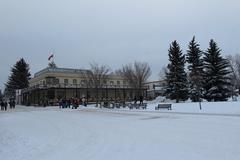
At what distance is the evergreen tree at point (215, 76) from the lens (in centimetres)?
3928

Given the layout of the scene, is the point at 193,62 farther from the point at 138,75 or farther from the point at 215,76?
the point at 138,75

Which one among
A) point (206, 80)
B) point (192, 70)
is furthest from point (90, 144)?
point (192, 70)

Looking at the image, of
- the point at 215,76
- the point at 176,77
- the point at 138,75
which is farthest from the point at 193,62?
the point at 138,75

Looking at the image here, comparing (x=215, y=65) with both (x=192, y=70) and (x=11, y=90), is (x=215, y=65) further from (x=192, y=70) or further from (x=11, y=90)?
(x=11, y=90)

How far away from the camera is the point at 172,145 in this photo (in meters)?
10.2

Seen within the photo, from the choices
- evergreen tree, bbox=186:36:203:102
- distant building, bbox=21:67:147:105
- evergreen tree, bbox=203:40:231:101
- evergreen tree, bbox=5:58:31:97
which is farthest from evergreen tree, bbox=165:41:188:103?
evergreen tree, bbox=5:58:31:97

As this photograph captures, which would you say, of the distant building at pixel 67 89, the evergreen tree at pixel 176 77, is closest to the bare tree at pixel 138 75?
the distant building at pixel 67 89

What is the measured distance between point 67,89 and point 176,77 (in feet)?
94.4

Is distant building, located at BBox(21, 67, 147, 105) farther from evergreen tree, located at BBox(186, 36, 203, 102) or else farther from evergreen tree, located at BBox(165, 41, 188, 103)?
evergreen tree, located at BBox(186, 36, 203, 102)

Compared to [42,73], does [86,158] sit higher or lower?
lower

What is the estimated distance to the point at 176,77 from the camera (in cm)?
4575

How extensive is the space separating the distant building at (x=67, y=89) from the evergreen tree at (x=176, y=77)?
696 inches

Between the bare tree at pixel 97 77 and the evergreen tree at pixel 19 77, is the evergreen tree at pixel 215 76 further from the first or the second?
the evergreen tree at pixel 19 77

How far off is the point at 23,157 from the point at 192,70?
1525 inches
